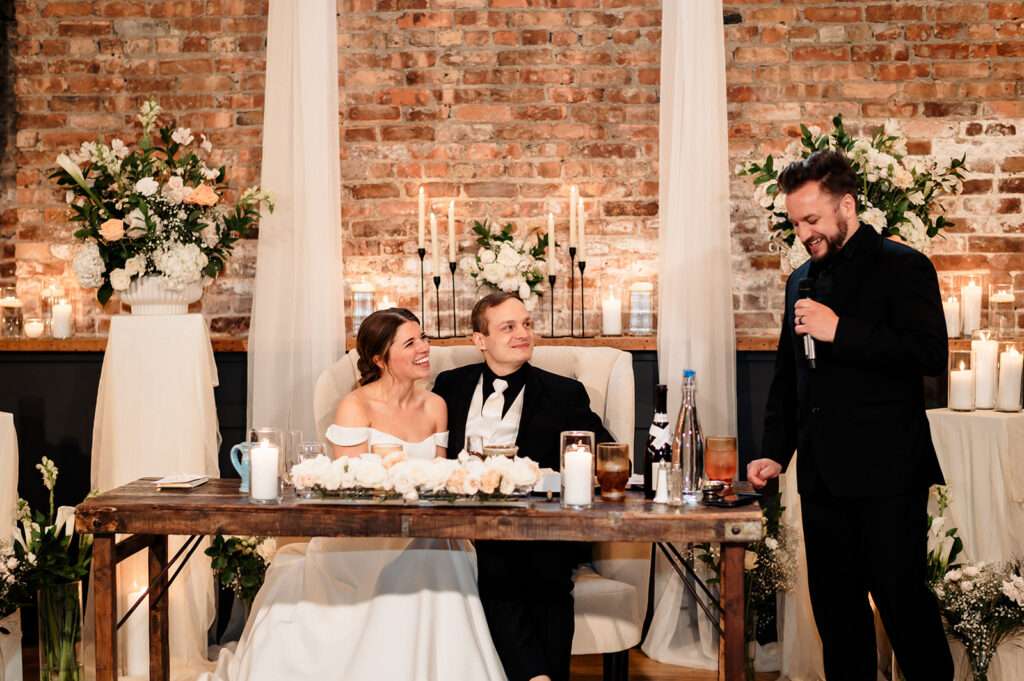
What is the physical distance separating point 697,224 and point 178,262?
1667 mm

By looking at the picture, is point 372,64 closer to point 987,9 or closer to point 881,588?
point 987,9

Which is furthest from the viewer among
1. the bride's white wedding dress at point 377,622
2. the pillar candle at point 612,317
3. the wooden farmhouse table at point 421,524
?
the pillar candle at point 612,317

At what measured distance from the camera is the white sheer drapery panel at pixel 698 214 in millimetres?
3357

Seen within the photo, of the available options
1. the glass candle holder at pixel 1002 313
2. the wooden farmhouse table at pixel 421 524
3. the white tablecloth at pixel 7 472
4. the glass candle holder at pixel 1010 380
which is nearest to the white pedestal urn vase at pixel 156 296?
the white tablecloth at pixel 7 472

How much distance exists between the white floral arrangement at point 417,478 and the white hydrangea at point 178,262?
1.17 metres

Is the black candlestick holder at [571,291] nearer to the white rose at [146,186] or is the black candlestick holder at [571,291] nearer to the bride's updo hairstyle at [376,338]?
the bride's updo hairstyle at [376,338]

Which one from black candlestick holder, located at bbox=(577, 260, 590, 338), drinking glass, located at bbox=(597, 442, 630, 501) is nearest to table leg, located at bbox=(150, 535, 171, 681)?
drinking glass, located at bbox=(597, 442, 630, 501)

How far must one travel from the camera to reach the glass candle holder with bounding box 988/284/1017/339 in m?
3.91

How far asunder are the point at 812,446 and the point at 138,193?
2159mm

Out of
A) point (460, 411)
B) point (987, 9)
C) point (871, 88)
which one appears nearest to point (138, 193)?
point (460, 411)

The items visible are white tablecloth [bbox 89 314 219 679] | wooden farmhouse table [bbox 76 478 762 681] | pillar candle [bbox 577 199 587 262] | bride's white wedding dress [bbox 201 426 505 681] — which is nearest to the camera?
wooden farmhouse table [bbox 76 478 762 681]

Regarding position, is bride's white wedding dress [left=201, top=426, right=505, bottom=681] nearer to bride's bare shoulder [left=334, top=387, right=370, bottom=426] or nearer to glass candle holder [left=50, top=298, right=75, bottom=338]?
bride's bare shoulder [left=334, top=387, right=370, bottom=426]

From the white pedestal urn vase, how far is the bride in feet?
2.75

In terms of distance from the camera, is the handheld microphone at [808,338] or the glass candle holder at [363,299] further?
the glass candle holder at [363,299]
